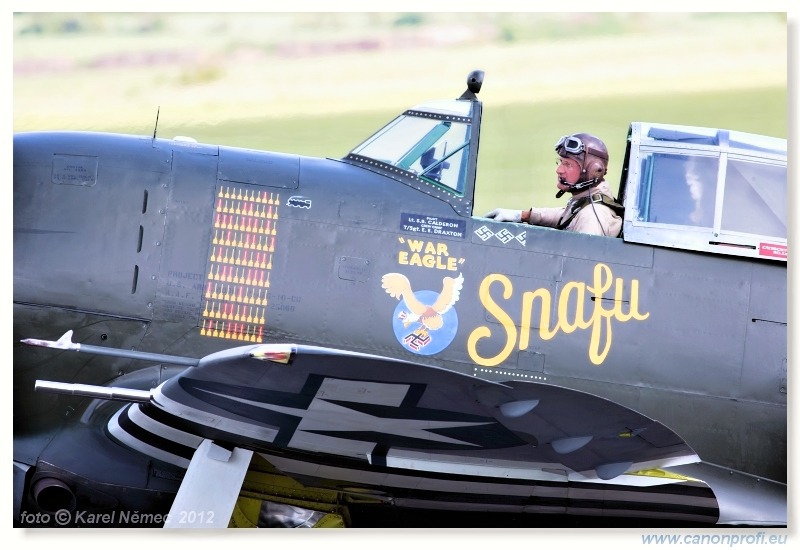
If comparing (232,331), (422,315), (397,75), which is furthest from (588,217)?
(397,75)

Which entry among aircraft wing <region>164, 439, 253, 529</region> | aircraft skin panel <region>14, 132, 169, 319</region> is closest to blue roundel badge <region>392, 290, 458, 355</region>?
aircraft wing <region>164, 439, 253, 529</region>

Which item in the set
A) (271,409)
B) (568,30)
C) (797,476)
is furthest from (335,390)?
(568,30)

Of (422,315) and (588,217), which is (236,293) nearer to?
(422,315)

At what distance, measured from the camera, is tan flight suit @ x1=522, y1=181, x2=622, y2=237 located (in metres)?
5.11

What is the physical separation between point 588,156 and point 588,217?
1.33 feet

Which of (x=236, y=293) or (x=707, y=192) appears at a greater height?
(x=707, y=192)

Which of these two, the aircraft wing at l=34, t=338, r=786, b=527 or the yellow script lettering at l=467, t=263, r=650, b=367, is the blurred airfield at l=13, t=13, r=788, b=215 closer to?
the yellow script lettering at l=467, t=263, r=650, b=367

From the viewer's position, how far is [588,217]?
16.9ft

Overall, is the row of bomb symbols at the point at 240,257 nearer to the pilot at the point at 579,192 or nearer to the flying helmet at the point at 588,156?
the pilot at the point at 579,192

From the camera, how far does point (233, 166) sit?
4957 mm

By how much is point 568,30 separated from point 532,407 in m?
3.32

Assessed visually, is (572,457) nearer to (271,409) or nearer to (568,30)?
(271,409)

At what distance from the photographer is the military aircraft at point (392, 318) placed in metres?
4.71

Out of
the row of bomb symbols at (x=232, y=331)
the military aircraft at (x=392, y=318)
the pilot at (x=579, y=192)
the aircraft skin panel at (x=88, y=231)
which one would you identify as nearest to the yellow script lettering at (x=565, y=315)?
the military aircraft at (x=392, y=318)
